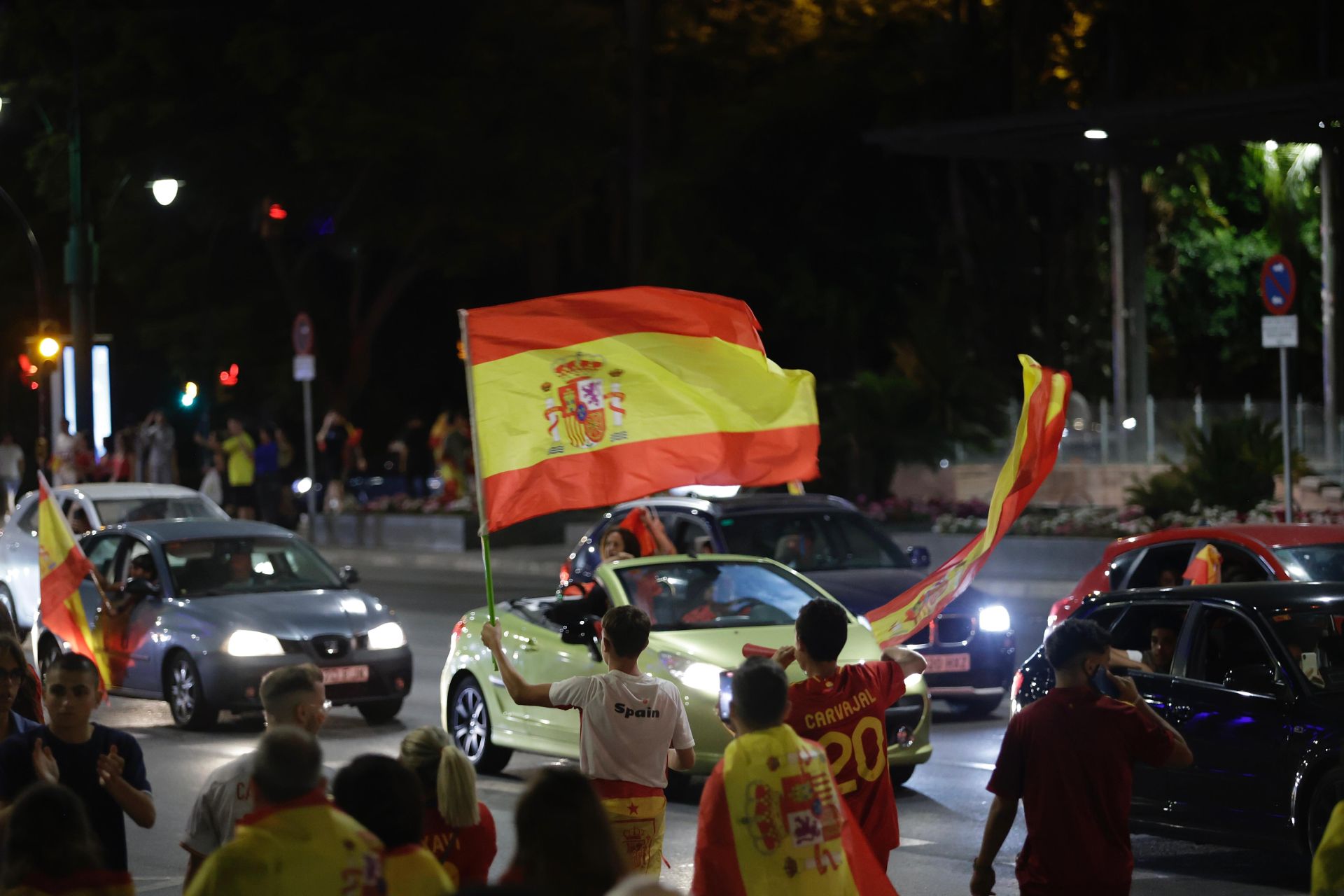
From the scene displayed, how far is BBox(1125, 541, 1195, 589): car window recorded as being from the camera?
13.4m

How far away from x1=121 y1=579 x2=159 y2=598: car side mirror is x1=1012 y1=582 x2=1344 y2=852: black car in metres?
7.97

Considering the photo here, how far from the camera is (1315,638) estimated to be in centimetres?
889

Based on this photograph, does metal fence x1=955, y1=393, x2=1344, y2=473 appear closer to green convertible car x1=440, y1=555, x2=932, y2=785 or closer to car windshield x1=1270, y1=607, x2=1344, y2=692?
green convertible car x1=440, y1=555, x2=932, y2=785

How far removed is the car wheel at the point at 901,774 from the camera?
1133 cm

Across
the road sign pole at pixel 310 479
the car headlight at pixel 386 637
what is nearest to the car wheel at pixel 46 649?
the car headlight at pixel 386 637

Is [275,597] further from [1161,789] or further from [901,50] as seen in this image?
[901,50]

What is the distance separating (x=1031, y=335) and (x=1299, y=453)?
47.5 feet

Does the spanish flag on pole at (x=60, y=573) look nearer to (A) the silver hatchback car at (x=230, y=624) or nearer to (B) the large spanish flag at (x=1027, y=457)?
(A) the silver hatchback car at (x=230, y=624)

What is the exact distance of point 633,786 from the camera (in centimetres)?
671

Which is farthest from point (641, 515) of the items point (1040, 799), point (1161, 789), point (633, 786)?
point (1040, 799)

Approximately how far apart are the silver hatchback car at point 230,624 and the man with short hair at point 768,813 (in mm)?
8991

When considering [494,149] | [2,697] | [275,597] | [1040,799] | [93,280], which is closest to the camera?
[1040,799]

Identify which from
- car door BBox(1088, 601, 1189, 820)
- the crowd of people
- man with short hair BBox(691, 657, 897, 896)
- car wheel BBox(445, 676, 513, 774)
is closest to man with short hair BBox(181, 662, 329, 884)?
man with short hair BBox(691, 657, 897, 896)

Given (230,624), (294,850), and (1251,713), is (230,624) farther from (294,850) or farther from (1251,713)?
(294,850)
